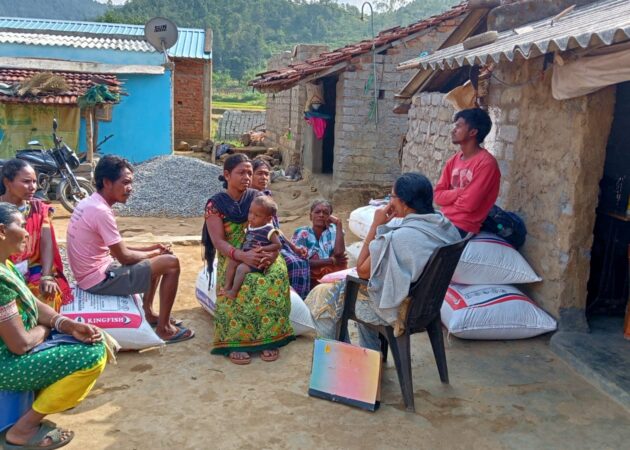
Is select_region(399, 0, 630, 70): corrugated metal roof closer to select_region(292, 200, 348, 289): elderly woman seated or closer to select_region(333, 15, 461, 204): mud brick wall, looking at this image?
select_region(292, 200, 348, 289): elderly woman seated

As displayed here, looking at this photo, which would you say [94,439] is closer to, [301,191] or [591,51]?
[591,51]

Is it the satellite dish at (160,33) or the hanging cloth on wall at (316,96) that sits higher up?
the satellite dish at (160,33)

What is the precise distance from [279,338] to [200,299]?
1.06 m

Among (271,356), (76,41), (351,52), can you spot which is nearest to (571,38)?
(271,356)

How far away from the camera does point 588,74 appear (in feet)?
12.3

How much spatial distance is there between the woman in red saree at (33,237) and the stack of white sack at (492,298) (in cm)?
274

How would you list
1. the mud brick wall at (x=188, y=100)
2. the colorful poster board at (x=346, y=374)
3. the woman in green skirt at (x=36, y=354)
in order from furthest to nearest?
the mud brick wall at (x=188, y=100)
the colorful poster board at (x=346, y=374)
the woman in green skirt at (x=36, y=354)

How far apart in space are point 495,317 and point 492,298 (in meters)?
0.14

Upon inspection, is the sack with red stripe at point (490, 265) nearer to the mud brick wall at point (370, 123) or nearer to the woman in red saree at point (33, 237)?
the woman in red saree at point (33, 237)

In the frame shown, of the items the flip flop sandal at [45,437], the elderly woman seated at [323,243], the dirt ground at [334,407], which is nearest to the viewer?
the flip flop sandal at [45,437]

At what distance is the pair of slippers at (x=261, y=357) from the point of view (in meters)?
3.98

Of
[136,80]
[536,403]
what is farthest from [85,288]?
[136,80]

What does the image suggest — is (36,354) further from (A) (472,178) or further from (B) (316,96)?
(B) (316,96)

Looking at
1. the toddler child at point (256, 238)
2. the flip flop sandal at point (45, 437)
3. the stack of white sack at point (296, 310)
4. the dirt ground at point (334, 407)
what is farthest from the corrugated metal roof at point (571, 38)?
the flip flop sandal at point (45, 437)
